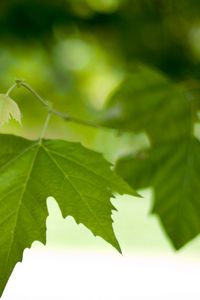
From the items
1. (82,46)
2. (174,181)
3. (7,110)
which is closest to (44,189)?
(7,110)

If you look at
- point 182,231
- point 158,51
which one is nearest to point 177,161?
point 182,231

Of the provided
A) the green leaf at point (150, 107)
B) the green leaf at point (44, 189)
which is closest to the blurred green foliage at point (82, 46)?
the green leaf at point (150, 107)

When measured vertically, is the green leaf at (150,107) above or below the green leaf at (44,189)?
above

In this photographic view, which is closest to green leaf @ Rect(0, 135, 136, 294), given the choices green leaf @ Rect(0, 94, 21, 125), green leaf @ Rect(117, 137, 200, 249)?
green leaf @ Rect(0, 94, 21, 125)

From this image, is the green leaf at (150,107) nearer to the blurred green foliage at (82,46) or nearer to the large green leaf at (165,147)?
the large green leaf at (165,147)

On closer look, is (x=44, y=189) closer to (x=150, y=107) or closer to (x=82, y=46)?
(x=150, y=107)

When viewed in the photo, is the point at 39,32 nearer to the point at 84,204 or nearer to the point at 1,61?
the point at 1,61

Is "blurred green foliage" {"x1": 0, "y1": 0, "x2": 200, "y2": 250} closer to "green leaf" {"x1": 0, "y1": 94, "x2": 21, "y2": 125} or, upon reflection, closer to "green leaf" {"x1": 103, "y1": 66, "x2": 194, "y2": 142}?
"green leaf" {"x1": 103, "y1": 66, "x2": 194, "y2": 142}
